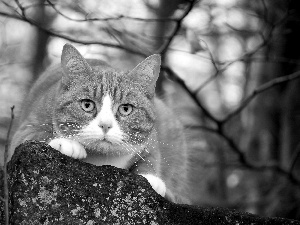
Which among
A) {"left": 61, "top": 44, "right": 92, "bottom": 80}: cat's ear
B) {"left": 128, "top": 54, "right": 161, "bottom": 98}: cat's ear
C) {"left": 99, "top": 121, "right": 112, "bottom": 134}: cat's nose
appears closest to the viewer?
{"left": 99, "top": 121, "right": 112, "bottom": 134}: cat's nose

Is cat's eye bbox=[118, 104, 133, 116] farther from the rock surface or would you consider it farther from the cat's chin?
the rock surface

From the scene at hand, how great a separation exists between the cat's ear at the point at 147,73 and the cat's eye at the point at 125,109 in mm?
209

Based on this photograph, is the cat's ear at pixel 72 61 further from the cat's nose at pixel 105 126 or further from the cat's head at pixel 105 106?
the cat's nose at pixel 105 126

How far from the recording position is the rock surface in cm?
201

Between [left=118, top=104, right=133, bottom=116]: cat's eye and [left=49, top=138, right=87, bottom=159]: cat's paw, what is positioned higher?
[left=118, top=104, right=133, bottom=116]: cat's eye

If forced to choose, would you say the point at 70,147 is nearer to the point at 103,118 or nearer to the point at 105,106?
the point at 103,118

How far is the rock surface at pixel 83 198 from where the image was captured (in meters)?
2.01

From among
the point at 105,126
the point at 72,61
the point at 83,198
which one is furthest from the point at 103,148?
the point at 83,198

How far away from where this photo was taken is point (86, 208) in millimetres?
2061

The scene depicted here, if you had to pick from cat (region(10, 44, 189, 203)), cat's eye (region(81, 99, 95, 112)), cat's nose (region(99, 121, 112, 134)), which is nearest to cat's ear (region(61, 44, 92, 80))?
cat (region(10, 44, 189, 203))

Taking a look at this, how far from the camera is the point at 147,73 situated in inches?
124

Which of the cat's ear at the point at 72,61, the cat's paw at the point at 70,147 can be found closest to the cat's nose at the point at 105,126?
the cat's paw at the point at 70,147

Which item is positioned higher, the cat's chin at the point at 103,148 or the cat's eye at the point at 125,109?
the cat's eye at the point at 125,109

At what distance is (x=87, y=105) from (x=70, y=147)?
435 millimetres
